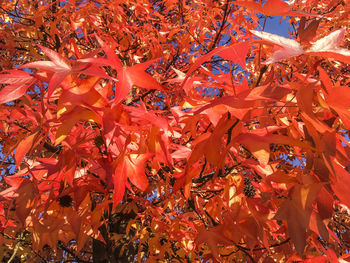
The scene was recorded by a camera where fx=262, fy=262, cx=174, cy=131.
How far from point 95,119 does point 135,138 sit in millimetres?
203

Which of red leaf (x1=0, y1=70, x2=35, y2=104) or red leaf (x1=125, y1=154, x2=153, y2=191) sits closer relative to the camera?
red leaf (x1=0, y1=70, x2=35, y2=104)

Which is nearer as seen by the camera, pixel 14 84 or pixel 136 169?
pixel 14 84

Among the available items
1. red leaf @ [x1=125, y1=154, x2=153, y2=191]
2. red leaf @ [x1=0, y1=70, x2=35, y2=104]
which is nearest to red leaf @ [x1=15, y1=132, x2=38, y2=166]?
red leaf @ [x1=0, y1=70, x2=35, y2=104]

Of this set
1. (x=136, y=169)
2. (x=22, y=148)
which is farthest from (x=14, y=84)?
(x=136, y=169)

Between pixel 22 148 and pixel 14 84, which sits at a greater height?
pixel 14 84

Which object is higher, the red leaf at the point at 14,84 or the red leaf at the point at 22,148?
the red leaf at the point at 14,84

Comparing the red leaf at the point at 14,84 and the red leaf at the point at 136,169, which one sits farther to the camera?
the red leaf at the point at 136,169

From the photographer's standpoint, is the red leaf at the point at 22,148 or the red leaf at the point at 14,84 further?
the red leaf at the point at 22,148

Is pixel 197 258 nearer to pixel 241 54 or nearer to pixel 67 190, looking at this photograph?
pixel 67 190

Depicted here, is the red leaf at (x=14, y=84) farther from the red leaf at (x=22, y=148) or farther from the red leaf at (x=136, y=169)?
the red leaf at (x=136, y=169)

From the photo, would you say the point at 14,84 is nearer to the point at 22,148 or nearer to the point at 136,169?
the point at 22,148

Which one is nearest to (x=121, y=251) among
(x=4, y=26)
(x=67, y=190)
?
(x=67, y=190)

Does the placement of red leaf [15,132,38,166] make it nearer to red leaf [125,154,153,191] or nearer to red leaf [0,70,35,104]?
red leaf [0,70,35,104]

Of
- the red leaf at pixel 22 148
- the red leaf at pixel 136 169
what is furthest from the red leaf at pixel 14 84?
the red leaf at pixel 136 169
